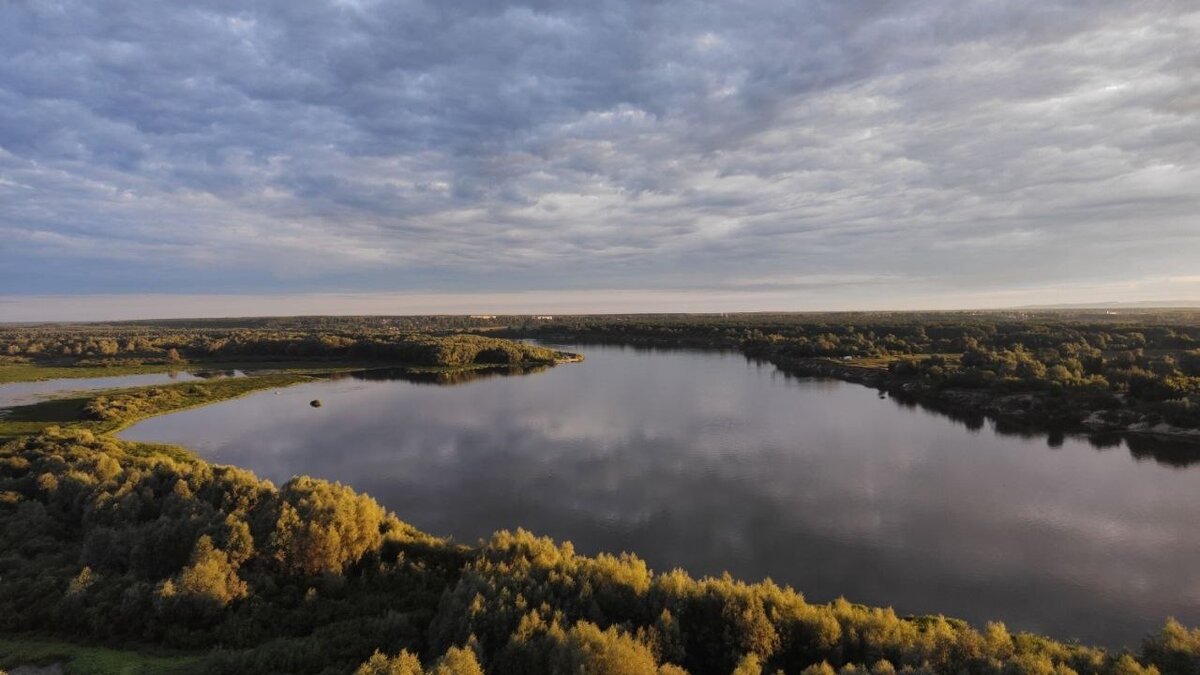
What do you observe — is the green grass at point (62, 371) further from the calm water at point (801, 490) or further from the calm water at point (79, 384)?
the calm water at point (801, 490)

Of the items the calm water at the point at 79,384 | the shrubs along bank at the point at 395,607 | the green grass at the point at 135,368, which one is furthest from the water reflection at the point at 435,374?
the shrubs along bank at the point at 395,607

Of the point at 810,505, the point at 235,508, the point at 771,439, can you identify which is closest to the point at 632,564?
the point at 235,508

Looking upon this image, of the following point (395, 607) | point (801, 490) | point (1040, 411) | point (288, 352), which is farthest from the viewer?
point (288, 352)

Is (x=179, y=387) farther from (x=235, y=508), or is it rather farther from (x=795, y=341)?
(x=795, y=341)

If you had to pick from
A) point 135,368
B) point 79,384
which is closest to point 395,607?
point 79,384

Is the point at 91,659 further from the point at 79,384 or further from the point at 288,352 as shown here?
the point at 288,352

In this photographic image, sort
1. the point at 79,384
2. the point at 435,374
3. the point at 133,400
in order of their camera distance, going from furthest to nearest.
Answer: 1. the point at 435,374
2. the point at 79,384
3. the point at 133,400
